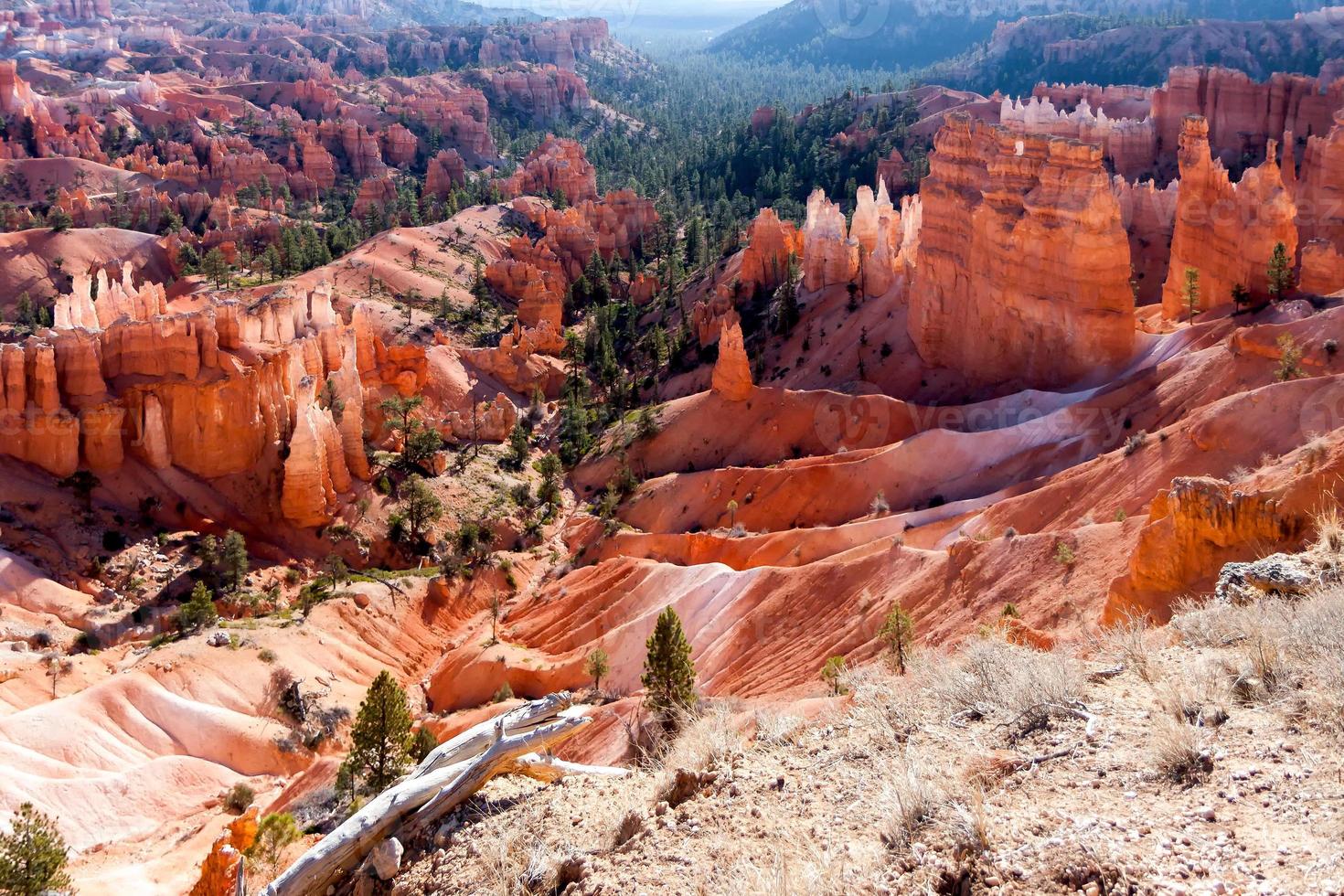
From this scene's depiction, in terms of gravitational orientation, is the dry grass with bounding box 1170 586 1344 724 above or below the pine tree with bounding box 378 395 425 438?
above

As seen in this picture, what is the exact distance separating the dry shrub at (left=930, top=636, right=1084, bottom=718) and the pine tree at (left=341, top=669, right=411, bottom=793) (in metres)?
13.9

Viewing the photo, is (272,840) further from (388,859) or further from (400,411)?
(400,411)

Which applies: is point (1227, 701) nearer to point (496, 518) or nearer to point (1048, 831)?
point (1048, 831)

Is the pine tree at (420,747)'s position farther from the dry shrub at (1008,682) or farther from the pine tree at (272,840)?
the dry shrub at (1008,682)

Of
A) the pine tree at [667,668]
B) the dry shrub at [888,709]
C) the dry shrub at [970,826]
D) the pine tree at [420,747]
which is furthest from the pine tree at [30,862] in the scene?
the dry shrub at [970,826]

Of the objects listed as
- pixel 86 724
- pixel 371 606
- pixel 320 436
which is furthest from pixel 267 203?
pixel 86 724

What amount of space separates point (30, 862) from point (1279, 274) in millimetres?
38932

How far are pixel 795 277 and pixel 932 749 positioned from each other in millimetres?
59052

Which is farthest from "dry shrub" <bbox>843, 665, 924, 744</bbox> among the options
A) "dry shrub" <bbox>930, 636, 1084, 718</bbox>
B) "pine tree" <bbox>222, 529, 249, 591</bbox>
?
"pine tree" <bbox>222, 529, 249, 591</bbox>

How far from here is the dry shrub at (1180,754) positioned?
7848 millimetres

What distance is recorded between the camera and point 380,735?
21.9 m

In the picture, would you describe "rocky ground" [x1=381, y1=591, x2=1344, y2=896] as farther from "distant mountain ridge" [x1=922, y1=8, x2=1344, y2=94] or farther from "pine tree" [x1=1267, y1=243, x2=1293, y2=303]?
"distant mountain ridge" [x1=922, y1=8, x2=1344, y2=94]

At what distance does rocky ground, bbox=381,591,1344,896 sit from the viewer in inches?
273

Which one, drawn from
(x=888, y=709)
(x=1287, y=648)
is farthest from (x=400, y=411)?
(x=1287, y=648)
